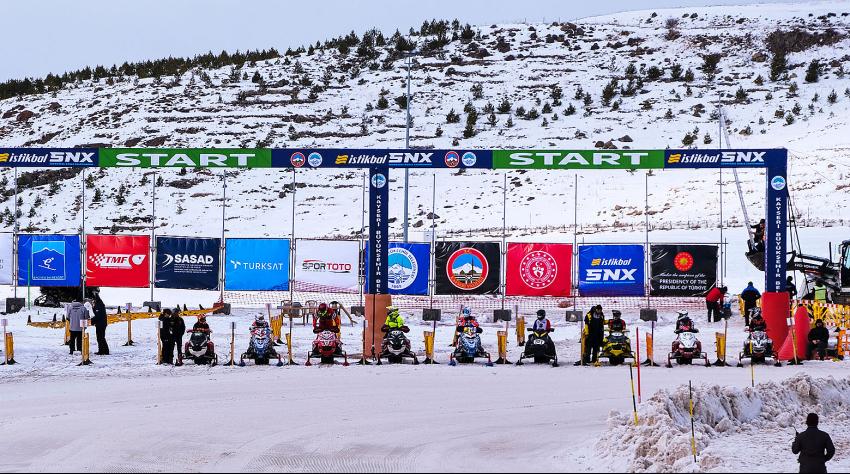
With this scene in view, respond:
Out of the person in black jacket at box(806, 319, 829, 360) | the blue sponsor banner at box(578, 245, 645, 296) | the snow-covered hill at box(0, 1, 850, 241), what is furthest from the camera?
the snow-covered hill at box(0, 1, 850, 241)

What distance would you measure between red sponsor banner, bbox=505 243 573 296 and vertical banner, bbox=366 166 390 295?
9.04 metres

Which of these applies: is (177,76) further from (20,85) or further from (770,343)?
(770,343)

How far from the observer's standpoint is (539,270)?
108 feet

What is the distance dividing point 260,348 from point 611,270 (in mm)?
13607

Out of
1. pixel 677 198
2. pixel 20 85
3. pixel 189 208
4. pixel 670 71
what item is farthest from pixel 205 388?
pixel 20 85

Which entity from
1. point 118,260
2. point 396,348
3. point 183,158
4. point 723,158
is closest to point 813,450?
point 396,348

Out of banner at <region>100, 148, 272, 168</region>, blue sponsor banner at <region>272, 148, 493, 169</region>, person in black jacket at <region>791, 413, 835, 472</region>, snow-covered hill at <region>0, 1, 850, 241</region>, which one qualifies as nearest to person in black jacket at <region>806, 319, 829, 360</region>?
blue sponsor banner at <region>272, 148, 493, 169</region>

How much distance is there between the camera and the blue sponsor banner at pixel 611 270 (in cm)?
3266

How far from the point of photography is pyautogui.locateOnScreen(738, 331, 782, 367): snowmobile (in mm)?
22922

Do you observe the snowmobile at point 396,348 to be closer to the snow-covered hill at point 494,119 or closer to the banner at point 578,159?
the banner at point 578,159

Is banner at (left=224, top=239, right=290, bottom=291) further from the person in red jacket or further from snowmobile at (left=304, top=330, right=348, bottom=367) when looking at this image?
the person in red jacket

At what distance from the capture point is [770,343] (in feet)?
76.0

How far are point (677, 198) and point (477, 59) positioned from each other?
38134 mm

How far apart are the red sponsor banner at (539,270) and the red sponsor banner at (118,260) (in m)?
11.5
